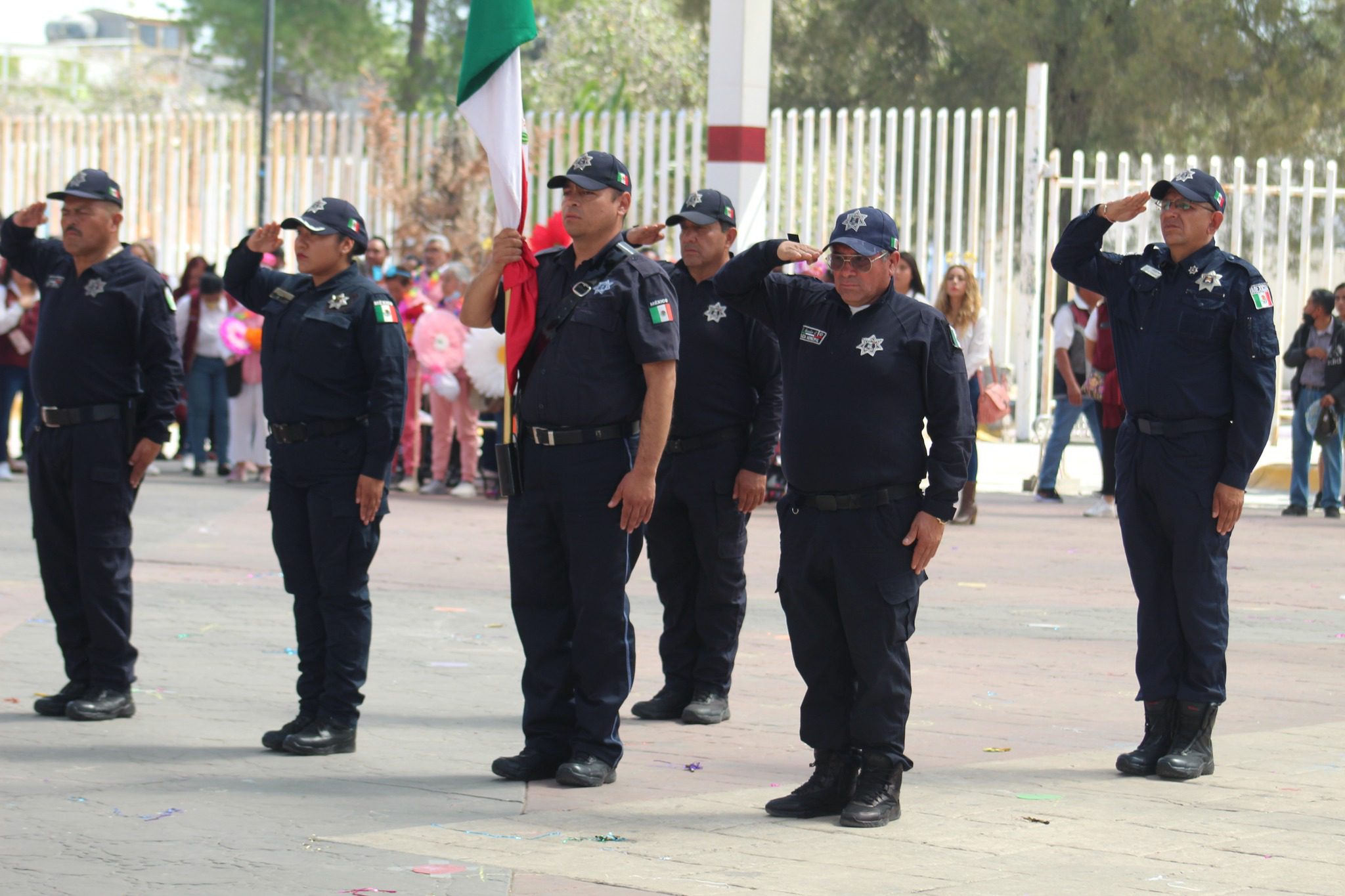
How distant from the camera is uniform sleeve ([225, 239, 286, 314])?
7.30m

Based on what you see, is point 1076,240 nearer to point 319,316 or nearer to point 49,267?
point 319,316

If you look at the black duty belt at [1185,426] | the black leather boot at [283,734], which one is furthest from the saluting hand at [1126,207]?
the black leather boot at [283,734]

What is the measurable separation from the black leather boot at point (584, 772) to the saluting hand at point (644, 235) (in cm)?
198

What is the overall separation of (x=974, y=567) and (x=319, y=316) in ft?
21.3

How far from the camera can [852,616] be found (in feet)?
19.9

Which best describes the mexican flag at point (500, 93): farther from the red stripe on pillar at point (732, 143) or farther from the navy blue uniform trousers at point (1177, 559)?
the red stripe on pillar at point (732, 143)

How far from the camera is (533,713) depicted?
668cm

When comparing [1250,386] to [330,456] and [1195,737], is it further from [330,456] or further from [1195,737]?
[330,456]

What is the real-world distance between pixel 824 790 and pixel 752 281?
5.63 feet

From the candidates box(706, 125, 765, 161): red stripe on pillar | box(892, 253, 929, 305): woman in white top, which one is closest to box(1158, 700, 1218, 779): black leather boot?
box(892, 253, 929, 305): woman in white top

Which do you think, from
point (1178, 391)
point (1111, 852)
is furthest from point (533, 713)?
point (1178, 391)

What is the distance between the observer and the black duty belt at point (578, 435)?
6.52m

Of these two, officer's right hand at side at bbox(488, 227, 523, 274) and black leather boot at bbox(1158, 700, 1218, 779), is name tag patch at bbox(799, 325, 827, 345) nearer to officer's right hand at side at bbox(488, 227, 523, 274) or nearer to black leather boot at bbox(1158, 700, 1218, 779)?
officer's right hand at side at bbox(488, 227, 523, 274)

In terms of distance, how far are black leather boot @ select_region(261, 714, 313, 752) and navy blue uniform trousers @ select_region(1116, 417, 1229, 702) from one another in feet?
10.2
